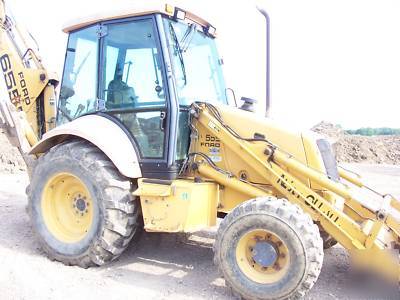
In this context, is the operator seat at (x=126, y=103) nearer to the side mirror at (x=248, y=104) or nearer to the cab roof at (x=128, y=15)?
the cab roof at (x=128, y=15)

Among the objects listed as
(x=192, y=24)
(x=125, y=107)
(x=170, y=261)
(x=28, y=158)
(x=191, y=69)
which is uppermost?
(x=192, y=24)

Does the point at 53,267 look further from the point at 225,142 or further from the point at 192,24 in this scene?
the point at 192,24

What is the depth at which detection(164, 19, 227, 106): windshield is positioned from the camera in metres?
4.78

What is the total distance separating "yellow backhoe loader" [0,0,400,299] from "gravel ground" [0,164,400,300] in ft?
0.88

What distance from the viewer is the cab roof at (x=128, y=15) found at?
15.2ft

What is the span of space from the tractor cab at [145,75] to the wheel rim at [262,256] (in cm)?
108

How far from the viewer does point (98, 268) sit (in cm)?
468

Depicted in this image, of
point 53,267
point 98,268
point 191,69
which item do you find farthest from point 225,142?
point 53,267

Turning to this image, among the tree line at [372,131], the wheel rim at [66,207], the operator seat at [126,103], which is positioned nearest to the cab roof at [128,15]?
the operator seat at [126,103]

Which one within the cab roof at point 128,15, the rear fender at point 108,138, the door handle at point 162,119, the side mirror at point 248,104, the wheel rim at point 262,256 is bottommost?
the wheel rim at point 262,256

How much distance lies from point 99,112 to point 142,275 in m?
1.78

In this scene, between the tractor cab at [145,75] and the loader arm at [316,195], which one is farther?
the tractor cab at [145,75]

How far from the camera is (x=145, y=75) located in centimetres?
475

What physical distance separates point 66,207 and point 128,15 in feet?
7.11
